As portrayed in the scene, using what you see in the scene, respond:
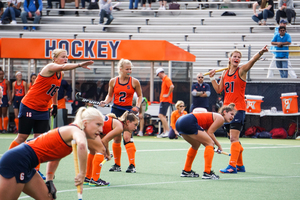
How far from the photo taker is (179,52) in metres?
15.6

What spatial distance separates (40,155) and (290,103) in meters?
12.2

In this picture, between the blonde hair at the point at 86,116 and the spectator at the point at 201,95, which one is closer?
the blonde hair at the point at 86,116

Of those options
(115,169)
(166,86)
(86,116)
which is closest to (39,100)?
(115,169)

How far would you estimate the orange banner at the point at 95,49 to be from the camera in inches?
593

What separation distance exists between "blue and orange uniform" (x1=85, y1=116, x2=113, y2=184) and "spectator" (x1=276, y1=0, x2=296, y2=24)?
14.5 metres

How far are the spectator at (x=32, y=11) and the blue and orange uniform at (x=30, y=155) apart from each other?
1772 cm

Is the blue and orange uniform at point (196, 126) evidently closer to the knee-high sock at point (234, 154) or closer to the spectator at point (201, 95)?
the knee-high sock at point (234, 154)

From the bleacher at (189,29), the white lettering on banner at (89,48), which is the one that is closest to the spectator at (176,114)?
the white lettering on banner at (89,48)

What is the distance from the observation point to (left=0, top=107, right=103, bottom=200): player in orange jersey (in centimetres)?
406

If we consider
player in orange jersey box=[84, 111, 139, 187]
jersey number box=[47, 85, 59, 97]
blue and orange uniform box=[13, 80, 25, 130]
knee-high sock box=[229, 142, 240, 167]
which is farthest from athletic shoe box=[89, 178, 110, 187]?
blue and orange uniform box=[13, 80, 25, 130]

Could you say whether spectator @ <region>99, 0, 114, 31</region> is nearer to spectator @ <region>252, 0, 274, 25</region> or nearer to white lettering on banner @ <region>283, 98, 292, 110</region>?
spectator @ <region>252, 0, 274, 25</region>

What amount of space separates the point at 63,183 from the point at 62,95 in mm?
8281

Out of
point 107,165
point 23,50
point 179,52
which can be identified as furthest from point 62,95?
point 107,165

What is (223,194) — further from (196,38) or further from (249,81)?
(196,38)
